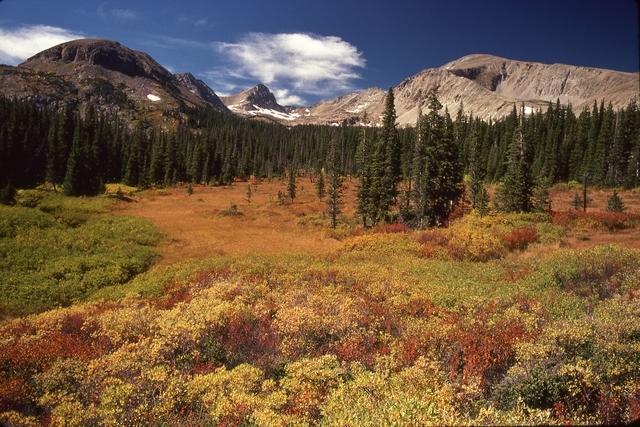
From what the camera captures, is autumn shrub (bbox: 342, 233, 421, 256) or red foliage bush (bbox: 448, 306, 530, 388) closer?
red foliage bush (bbox: 448, 306, 530, 388)

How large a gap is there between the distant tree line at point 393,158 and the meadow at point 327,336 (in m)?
20.0

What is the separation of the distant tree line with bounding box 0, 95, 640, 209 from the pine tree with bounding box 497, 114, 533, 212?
6.9 inches

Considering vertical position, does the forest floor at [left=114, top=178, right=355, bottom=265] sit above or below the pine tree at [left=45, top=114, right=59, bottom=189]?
below

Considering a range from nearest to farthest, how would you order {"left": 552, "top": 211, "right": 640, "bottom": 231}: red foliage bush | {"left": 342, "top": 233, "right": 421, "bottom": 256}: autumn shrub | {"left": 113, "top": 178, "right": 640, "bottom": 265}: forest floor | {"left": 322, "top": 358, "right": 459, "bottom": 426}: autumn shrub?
1. {"left": 322, "top": 358, "right": 459, "bottom": 426}: autumn shrub
2. {"left": 342, "top": 233, "right": 421, "bottom": 256}: autumn shrub
3. {"left": 113, "top": 178, "right": 640, "bottom": 265}: forest floor
4. {"left": 552, "top": 211, "right": 640, "bottom": 231}: red foliage bush

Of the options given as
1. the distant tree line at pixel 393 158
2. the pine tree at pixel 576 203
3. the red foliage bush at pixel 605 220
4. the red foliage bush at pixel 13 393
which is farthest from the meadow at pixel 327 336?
the pine tree at pixel 576 203

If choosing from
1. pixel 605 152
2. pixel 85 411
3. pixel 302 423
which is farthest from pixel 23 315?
pixel 605 152

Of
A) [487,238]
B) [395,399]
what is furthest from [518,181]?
[395,399]

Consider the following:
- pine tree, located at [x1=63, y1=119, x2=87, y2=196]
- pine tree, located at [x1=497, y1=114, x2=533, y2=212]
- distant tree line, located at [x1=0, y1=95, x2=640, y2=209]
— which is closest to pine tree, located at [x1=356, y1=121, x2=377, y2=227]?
distant tree line, located at [x1=0, y1=95, x2=640, y2=209]

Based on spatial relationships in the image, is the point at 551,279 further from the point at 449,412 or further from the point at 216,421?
the point at 216,421

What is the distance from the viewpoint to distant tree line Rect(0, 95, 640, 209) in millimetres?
52344

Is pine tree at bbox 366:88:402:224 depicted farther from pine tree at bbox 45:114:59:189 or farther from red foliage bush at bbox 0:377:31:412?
pine tree at bbox 45:114:59:189

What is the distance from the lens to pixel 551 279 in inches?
788

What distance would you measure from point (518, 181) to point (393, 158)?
53.5 feet

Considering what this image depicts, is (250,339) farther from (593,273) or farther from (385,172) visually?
(385,172)
